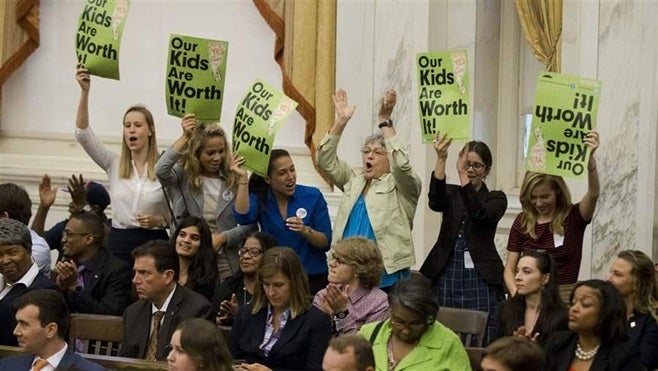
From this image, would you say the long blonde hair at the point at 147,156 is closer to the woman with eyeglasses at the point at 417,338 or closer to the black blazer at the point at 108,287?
the black blazer at the point at 108,287

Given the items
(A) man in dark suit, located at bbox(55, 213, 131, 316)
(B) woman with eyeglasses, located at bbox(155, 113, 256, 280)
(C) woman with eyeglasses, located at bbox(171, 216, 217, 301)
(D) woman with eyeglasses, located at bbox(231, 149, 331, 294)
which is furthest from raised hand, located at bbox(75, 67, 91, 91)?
(C) woman with eyeglasses, located at bbox(171, 216, 217, 301)

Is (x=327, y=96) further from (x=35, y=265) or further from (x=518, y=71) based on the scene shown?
(x=35, y=265)

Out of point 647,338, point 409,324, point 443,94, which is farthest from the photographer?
point 443,94

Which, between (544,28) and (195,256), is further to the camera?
(544,28)

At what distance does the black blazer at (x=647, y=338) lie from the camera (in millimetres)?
8281

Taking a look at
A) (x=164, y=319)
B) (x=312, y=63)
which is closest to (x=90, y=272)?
(x=164, y=319)

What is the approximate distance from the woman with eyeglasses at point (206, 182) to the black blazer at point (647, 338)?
8.04 ft

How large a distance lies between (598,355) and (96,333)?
2.65 metres

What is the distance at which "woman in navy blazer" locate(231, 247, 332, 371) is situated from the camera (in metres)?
8.20

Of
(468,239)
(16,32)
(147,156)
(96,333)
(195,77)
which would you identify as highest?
(16,32)

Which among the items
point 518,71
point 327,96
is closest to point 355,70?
point 327,96

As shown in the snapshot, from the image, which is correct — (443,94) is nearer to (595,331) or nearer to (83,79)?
(83,79)

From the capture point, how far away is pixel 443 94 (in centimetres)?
973

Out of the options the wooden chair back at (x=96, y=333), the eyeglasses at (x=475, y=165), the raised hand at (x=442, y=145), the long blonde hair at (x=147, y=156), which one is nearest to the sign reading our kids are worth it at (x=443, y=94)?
the raised hand at (x=442, y=145)
